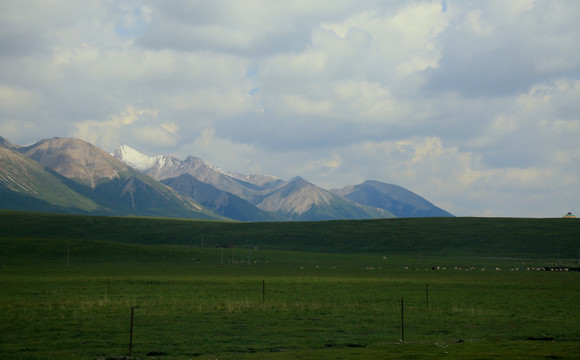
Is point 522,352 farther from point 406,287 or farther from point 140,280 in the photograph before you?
point 140,280

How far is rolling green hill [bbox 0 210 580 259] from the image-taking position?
156625 mm

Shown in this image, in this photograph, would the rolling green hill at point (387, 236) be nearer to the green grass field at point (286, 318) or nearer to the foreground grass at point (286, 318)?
the green grass field at point (286, 318)

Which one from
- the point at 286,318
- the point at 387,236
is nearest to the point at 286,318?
the point at 286,318

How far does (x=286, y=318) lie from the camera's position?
4166 centimetres

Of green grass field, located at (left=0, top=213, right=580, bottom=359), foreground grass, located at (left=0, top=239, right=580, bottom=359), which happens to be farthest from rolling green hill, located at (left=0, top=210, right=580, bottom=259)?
foreground grass, located at (left=0, top=239, right=580, bottom=359)

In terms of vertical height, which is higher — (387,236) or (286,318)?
(387,236)

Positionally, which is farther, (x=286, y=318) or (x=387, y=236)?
(x=387, y=236)

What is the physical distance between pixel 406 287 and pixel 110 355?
47571mm

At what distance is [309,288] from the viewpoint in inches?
2611

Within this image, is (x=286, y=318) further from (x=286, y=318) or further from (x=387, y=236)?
(x=387, y=236)

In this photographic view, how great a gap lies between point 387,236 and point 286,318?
140734 millimetres

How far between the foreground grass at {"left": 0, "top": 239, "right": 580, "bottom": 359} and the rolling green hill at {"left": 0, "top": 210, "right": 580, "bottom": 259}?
3058 inches

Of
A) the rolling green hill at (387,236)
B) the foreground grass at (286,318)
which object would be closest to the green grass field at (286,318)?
the foreground grass at (286,318)

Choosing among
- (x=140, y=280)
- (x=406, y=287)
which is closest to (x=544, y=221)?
(x=406, y=287)
